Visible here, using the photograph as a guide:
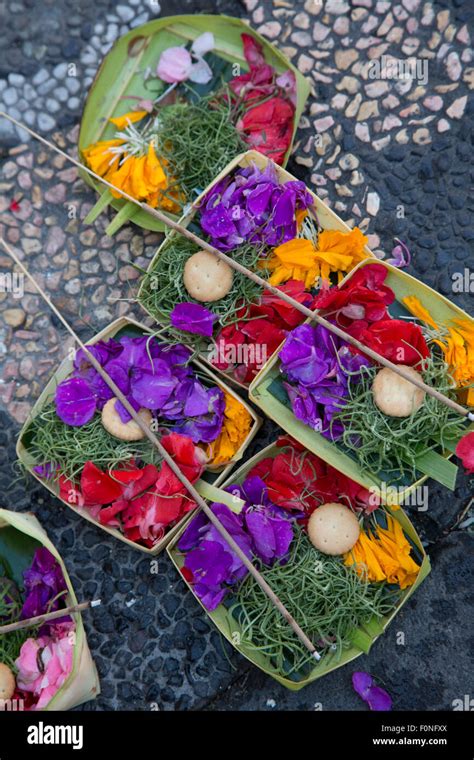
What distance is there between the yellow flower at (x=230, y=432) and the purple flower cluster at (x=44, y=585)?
56 centimetres

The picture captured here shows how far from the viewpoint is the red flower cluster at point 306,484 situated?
8.02ft

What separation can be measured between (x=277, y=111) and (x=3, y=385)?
124 centimetres

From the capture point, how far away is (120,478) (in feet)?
8.07

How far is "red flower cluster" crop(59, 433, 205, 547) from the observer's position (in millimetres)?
2441

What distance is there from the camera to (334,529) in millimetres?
2398

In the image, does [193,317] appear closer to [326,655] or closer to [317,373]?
[317,373]

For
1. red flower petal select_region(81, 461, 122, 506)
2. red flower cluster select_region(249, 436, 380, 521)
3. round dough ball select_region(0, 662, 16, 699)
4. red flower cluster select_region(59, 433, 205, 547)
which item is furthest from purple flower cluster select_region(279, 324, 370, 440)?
round dough ball select_region(0, 662, 16, 699)

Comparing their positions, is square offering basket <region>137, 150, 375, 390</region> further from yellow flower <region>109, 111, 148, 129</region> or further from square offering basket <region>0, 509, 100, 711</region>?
square offering basket <region>0, 509, 100, 711</region>

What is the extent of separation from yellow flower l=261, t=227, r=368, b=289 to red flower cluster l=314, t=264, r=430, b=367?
7 centimetres

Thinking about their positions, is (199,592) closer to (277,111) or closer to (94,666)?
(94,666)

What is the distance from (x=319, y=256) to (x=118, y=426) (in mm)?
766

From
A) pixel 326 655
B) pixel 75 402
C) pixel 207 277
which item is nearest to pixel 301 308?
pixel 207 277

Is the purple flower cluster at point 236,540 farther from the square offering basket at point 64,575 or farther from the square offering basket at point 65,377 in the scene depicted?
the square offering basket at point 64,575
